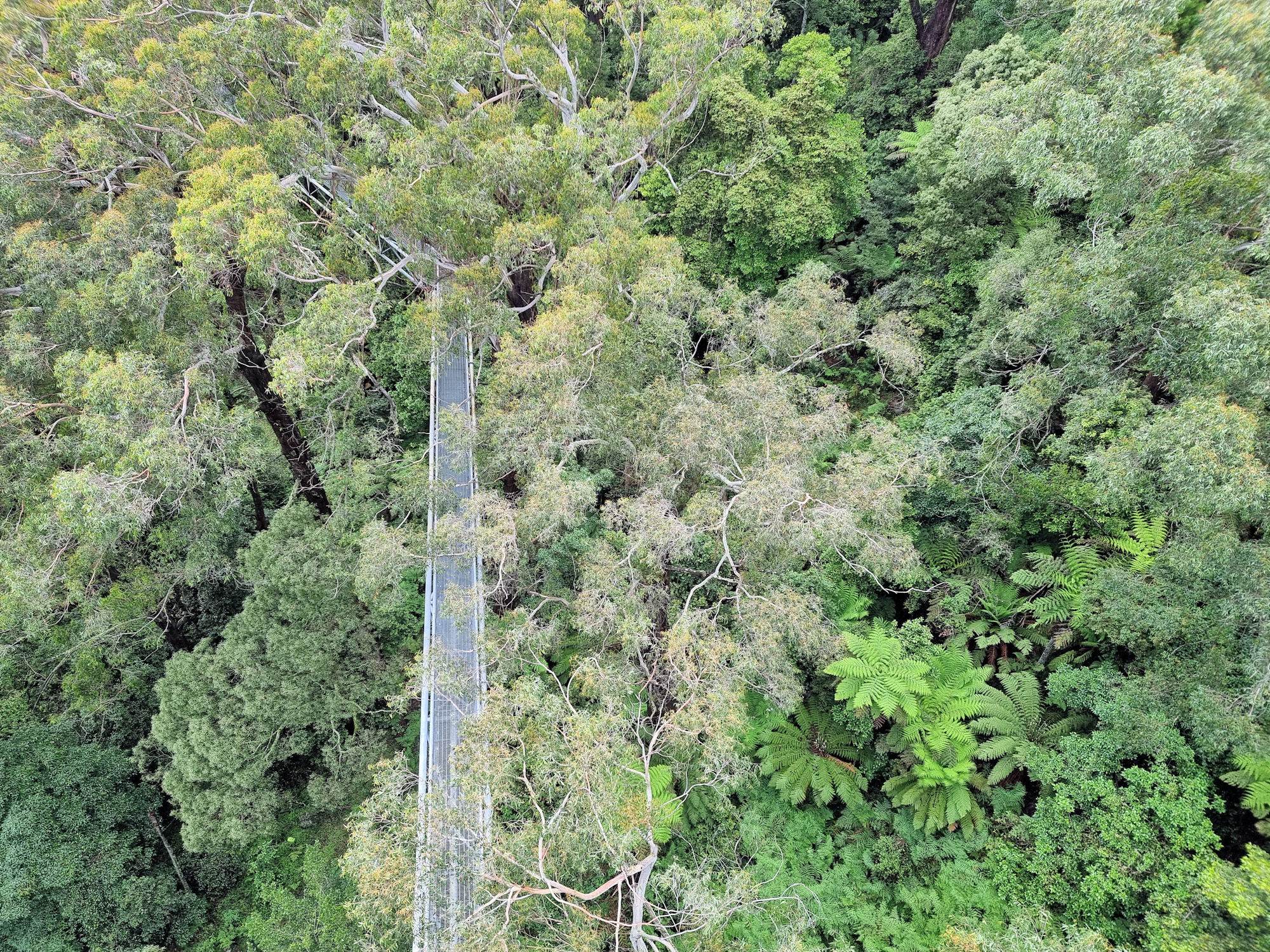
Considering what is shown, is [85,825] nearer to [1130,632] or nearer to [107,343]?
[107,343]

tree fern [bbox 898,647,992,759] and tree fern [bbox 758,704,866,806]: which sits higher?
tree fern [bbox 898,647,992,759]

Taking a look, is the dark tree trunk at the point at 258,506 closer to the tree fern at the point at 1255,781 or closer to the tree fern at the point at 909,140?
the tree fern at the point at 909,140

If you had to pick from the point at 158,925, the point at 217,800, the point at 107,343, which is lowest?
the point at 158,925

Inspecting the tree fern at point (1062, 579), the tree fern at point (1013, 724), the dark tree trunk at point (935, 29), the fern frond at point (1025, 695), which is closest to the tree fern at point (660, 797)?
the tree fern at point (1013, 724)

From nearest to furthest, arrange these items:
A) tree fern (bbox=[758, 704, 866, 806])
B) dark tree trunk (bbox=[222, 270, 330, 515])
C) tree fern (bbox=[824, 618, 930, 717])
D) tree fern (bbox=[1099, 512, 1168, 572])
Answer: tree fern (bbox=[1099, 512, 1168, 572])
tree fern (bbox=[824, 618, 930, 717])
tree fern (bbox=[758, 704, 866, 806])
dark tree trunk (bbox=[222, 270, 330, 515])

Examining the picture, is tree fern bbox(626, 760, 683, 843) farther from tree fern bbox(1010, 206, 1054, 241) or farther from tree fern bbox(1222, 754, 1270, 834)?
tree fern bbox(1010, 206, 1054, 241)

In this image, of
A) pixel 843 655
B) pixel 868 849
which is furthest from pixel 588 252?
pixel 868 849

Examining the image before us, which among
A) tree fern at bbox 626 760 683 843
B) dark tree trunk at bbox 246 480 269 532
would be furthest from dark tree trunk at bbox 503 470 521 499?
dark tree trunk at bbox 246 480 269 532
